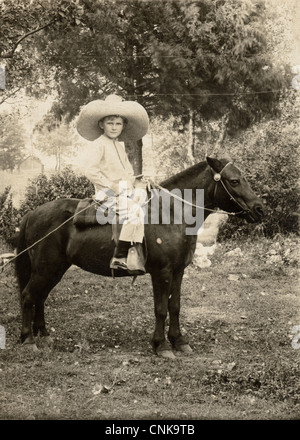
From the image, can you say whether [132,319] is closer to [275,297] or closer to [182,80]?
[275,297]

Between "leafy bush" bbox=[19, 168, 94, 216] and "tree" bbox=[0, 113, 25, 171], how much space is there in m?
0.40

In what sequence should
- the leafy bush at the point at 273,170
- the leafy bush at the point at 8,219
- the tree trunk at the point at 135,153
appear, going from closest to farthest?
the tree trunk at the point at 135,153, the leafy bush at the point at 8,219, the leafy bush at the point at 273,170

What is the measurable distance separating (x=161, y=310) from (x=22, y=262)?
2063mm

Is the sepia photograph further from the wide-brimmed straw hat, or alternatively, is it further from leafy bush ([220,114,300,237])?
leafy bush ([220,114,300,237])

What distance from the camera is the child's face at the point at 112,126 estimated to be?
22.4ft

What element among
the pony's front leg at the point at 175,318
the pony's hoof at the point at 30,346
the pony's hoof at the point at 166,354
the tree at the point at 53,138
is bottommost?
the pony's hoof at the point at 166,354

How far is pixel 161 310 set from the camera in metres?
6.79

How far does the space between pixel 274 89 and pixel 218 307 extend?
3.13 meters

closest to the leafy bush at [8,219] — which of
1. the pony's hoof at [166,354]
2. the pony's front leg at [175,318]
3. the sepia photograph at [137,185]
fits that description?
the sepia photograph at [137,185]

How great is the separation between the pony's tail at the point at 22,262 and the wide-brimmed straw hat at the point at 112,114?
1.46 meters

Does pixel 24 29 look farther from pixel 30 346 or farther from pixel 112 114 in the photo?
pixel 30 346

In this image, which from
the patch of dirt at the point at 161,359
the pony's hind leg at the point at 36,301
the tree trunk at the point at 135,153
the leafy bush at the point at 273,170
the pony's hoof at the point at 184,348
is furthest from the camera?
the leafy bush at the point at 273,170

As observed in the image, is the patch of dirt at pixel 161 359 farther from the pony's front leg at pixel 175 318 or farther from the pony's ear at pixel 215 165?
the pony's ear at pixel 215 165

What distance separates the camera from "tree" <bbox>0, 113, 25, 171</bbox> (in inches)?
284
